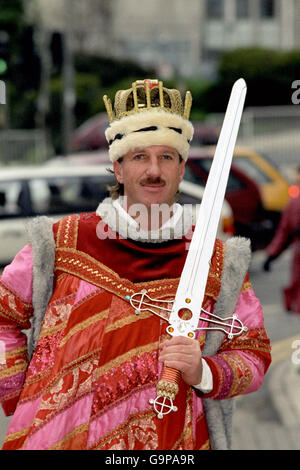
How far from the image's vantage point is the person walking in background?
7531 millimetres

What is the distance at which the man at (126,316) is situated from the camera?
2.32 m

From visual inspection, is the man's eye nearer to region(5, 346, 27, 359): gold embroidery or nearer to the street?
region(5, 346, 27, 359): gold embroidery

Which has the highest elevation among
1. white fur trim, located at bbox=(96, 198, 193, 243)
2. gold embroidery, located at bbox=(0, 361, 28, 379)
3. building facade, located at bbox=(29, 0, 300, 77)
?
building facade, located at bbox=(29, 0, 300, 77)

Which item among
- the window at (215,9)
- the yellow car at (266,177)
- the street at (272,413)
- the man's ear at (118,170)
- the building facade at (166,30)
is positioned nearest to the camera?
the man's ear at (118,170)

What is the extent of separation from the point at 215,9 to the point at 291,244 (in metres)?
31.0

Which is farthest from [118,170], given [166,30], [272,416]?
[166,30]

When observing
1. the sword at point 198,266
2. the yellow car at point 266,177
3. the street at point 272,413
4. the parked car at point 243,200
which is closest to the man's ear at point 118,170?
the sword at point 198,266

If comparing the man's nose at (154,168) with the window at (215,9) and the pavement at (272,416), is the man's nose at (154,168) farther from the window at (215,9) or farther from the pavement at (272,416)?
the window at (215,9)

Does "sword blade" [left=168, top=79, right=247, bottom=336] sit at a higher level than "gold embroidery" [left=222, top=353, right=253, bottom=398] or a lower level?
higher

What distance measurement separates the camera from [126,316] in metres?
2.38

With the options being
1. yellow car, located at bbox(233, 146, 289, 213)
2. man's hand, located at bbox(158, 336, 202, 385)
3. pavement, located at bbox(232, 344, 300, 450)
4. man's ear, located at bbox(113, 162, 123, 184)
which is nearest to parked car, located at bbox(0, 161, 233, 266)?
yellow car, located at bbox(233, 146, 289, 213)

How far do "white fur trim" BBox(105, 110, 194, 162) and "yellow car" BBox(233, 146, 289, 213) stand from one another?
10323 millimetres

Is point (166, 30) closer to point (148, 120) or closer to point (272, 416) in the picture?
point (272, 416)
